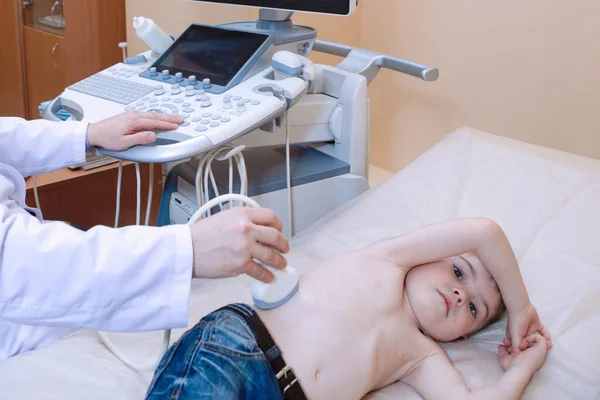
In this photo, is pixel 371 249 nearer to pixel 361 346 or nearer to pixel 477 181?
pixel 361 346

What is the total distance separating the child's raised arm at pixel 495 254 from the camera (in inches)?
45.0

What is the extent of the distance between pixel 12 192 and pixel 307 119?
29.4 inches

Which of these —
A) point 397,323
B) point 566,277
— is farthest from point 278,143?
point 566,277

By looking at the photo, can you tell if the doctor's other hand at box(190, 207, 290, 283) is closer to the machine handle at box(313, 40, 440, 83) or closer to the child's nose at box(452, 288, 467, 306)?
the child's nose at box(452, 288, 467, 306)

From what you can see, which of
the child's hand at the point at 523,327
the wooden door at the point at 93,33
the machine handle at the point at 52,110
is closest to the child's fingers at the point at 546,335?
the child's hand at the point at 523,327

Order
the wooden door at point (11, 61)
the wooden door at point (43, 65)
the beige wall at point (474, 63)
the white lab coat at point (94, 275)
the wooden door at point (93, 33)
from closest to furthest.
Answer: the white lab coat at point (94, 275), the beige wall at point (474, 63), the wooden door at point (93, 33), the wooden door at point (43, 65), the wooden door at point (11, 61)

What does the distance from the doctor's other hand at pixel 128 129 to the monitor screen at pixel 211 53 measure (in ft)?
0.74

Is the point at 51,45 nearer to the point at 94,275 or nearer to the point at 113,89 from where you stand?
the point at 113,89

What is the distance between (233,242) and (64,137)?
0.62 meters

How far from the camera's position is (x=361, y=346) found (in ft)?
3.53

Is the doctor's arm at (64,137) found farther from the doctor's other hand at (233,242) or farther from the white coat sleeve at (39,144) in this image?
the doctor's other hand at (233,242)

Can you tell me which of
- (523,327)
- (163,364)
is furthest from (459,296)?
(163,364)

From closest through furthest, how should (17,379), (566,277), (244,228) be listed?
(244,228), (17,379), (566,277)

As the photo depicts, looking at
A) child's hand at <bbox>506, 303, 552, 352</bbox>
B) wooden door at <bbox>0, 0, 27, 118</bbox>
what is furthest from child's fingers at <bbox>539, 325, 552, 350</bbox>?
wooden door at <bbox>0, 0, 27, 118</bbox>
